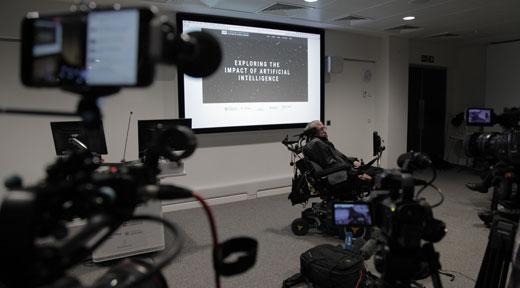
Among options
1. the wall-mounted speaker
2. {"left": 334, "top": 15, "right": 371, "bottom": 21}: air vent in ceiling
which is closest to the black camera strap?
{"left": 334, "top": 15, "right": 371, "bottom": 21}: air vent in ceiling

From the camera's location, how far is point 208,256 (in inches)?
122

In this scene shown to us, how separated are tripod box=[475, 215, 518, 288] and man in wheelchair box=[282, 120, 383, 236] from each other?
5.09 ft

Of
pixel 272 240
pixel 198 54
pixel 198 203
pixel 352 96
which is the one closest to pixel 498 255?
pixel 198 54

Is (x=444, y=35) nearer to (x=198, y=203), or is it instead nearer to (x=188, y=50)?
(x=198, y=203)

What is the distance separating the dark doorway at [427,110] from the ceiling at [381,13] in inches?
50.5

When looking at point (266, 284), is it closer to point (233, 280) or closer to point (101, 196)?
point (233, 280)

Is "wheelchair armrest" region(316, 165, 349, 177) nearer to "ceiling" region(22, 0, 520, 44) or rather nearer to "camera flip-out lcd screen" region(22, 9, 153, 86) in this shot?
"ceiling" region(22, 0, 520, 44)

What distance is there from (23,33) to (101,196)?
1.35ft

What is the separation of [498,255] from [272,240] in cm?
200

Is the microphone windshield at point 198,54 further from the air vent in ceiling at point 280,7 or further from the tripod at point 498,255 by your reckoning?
the air vent in ceiling at point 280,7

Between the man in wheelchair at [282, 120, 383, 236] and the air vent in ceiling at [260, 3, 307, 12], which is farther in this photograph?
the air vent in ceiling at [260, 3, 307, 12]

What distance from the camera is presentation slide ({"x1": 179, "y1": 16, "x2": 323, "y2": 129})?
4.55 meters

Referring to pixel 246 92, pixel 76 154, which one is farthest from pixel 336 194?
pixel 76 154

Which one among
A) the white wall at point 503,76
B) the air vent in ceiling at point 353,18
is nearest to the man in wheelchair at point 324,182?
the air vent in ceiling at point 353,18
